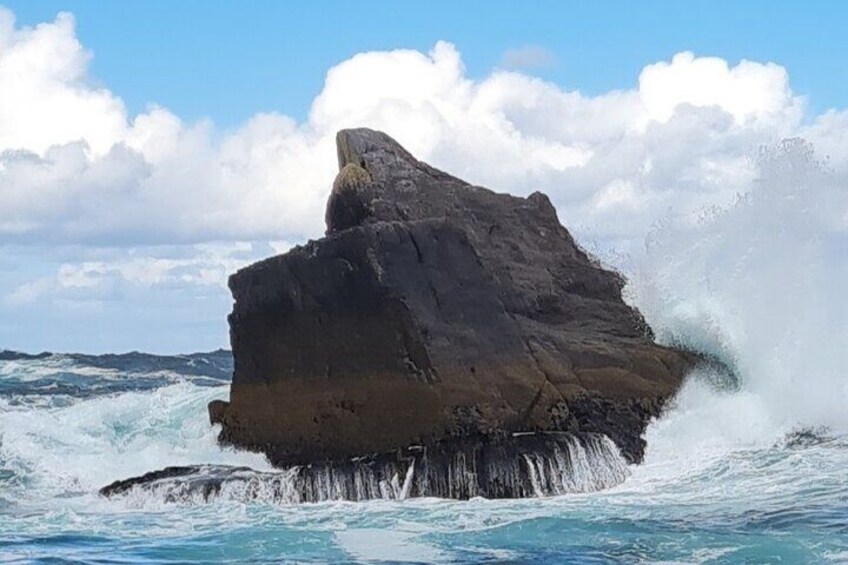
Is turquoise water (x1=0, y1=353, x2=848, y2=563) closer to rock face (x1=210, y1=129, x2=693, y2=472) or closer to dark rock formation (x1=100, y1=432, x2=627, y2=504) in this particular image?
dark rock formation (x1=100, y1=432, x2=627, y2=504)

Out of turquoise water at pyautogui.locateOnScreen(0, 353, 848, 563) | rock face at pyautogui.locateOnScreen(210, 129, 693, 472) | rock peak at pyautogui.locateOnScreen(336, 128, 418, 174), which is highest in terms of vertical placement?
rock peak at pyautogui.locateOnScreen(336, 128, 418, 174)

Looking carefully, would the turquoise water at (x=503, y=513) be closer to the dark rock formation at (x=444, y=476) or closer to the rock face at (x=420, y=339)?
the dark rock formation at (x=444, y=476)

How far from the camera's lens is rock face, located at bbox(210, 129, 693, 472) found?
15.4 metres

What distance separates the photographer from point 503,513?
13.1 m

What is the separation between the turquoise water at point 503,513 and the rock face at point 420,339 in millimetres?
638

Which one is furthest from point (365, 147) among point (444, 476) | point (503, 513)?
point (503, 513)

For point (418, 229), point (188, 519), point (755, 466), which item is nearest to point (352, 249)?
point (418, 229)

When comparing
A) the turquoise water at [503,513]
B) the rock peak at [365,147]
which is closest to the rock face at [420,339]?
the rock peak at [365,147]

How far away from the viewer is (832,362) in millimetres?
18531

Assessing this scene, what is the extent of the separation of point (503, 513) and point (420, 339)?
2846 millimetres

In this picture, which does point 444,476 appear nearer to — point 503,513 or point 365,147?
point 503,513

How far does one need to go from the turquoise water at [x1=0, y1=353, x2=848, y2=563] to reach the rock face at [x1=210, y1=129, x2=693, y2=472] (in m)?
0.64

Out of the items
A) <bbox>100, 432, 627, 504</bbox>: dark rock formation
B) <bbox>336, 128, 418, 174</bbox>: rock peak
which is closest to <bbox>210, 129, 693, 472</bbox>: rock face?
<bbox>336, 128, 418, 174</bbox>: rock peak

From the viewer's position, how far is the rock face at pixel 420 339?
1541cm
